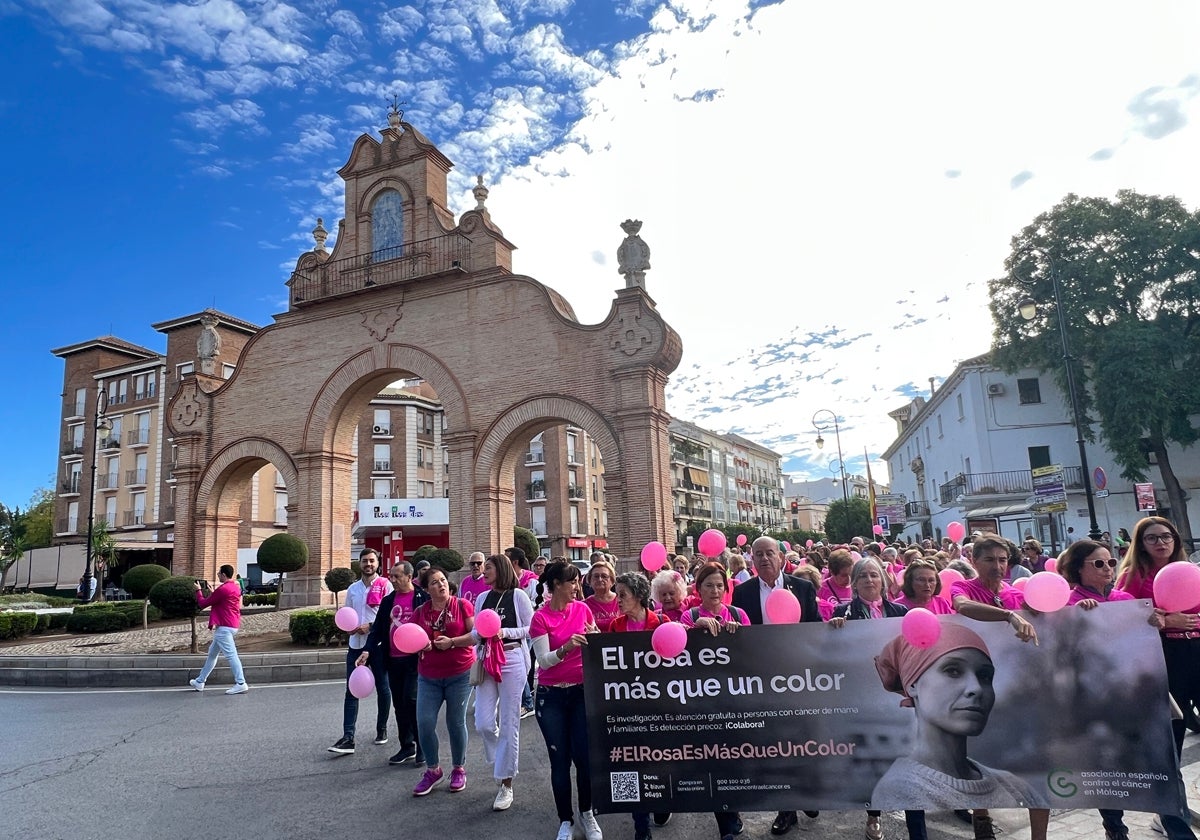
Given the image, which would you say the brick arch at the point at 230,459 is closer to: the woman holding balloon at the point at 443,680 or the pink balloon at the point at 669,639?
the woman holding balloon at the point at 443,680

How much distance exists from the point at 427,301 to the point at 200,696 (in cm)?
1370

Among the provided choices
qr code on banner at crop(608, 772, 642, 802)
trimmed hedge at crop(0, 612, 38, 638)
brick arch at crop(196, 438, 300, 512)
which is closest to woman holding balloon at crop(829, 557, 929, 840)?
qr code on banner at crop(608, 772, 642, 802)

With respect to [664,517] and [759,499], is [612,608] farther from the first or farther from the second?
[759,499]

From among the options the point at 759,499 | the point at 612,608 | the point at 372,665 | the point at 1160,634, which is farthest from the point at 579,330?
the point at 759,499

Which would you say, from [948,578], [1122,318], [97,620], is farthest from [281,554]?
[1122,318]

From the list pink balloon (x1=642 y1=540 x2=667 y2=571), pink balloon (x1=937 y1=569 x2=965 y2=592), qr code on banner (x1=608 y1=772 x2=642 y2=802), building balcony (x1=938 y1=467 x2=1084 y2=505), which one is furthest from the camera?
building balcony (x1=938 y1=467 x2=1084 y2=505)

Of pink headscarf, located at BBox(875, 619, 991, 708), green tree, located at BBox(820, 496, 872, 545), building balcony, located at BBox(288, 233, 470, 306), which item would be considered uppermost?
building balcony, located at BBox(288, 233, 470, 306)

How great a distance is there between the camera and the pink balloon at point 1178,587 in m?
4.02

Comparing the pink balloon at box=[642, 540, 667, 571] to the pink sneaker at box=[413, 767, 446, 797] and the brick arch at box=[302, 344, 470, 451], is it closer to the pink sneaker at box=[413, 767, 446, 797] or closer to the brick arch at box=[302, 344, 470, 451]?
the pink sneaker at box=[413, 767, 446, 797]

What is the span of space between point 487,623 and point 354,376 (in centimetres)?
1882

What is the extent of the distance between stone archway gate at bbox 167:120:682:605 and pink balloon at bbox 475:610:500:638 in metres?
13.1

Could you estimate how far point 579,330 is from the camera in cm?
1991

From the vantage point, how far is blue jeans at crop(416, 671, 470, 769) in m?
5.68

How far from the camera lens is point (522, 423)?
66.2ft
